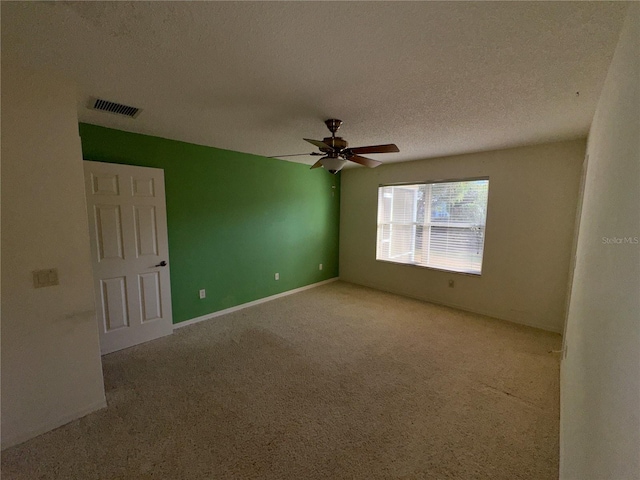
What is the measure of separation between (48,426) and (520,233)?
15.8 feet

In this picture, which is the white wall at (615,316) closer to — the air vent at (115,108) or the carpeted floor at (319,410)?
the carpeted floor at (319,410)

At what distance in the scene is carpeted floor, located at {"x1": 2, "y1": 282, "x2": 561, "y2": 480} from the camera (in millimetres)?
1548

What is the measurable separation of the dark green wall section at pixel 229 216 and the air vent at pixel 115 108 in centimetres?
57

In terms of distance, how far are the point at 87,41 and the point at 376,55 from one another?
1.50 meters

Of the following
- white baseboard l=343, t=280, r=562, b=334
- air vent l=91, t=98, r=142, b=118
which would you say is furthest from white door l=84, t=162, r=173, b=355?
white baseboard l=343, t=280, r=562, b=334

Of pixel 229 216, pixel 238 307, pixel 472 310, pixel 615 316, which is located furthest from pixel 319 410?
pixel 472 310

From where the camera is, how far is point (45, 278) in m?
1.71

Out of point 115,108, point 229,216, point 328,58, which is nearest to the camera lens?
point 328,58

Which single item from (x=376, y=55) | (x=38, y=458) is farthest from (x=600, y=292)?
(x=38, y=458)

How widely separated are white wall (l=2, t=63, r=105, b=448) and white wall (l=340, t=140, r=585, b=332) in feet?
13.4

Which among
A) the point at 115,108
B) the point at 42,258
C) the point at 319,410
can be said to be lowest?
the point at 319,410

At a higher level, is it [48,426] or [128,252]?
[128,252]

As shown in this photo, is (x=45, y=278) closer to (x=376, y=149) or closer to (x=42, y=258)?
(x=42, y=258)

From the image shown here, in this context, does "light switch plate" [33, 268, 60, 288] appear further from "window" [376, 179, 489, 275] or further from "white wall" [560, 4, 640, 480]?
"window" [376, 179, 489, 275]
